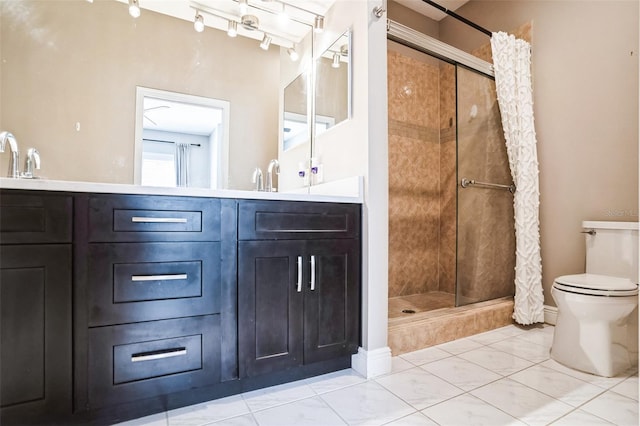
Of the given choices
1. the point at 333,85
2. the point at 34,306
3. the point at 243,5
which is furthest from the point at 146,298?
the point at 243,5

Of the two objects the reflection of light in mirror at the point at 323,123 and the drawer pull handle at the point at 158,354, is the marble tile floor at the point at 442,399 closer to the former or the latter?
the drawer pull handle at the point at 158,354

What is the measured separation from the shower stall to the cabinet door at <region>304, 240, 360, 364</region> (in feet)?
2.47

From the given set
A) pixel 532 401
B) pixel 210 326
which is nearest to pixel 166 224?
pixel 210 326

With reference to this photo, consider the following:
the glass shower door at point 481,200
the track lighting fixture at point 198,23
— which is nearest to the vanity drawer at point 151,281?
the track lighting fixture at point 198,23

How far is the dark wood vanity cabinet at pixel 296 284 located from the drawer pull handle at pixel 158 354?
0.24 m

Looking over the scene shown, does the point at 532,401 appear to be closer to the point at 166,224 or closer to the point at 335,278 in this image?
the point at 335,278

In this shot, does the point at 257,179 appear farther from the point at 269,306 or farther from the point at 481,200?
the point at 481,200

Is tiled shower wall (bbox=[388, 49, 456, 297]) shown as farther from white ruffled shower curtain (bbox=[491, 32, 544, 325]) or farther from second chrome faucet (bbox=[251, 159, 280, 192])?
second chrome faucet (bbox=[251, 159, 280, 192])

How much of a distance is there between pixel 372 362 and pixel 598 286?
4.02 feet

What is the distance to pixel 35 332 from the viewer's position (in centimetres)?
106

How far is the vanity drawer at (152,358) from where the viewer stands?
1.15 m

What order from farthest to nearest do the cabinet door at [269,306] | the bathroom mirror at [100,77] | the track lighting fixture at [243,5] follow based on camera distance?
1. the track lighting fixture at [243,5]
2. the bathroom mirror at [100,77]
3. the cabinet door at [269,306]

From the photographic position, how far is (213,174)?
5.95 feet

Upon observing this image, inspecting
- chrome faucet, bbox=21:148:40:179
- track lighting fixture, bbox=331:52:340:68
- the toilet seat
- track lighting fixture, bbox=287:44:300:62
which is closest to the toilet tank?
the toilet seat
